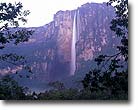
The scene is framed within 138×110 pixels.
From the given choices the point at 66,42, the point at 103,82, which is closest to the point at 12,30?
the point at 66,42

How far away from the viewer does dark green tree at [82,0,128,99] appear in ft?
6.78

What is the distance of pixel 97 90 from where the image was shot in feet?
6.89

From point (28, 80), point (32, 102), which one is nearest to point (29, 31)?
point (28, 80)

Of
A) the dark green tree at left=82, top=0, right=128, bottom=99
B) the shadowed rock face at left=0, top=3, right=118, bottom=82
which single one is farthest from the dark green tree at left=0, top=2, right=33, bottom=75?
the dark green tree at left=82, top=0, right=128, bottom=99

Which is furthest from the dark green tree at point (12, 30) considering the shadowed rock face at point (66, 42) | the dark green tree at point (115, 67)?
the dark green tree at point (115, 67)

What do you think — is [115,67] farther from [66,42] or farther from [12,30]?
[12,30]

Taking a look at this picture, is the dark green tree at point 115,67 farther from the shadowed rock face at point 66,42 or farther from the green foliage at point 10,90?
the green foliage at point 10,90

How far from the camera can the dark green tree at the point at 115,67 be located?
2.07m

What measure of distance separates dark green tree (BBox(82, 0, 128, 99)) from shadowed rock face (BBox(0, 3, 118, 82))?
0.13 ft

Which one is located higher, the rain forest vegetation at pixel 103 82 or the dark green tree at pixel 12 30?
the dark green tree at pixel 12 30

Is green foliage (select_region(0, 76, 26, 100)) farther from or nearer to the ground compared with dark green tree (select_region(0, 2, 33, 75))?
nearer to the ground

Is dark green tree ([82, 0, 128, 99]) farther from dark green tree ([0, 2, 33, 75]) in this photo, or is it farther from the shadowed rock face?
dark green tree ([0, 2, 33, 75])

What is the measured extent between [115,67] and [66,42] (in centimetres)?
36

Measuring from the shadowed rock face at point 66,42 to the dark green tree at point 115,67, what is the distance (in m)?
0.04
